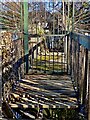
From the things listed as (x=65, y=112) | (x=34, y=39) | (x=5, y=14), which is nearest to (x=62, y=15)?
(x=34, y=39)

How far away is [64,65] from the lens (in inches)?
201

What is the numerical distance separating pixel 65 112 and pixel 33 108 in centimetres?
52

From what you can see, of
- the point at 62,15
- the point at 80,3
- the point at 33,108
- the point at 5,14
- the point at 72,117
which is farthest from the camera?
the point at 80,3

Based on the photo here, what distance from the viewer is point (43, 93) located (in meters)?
3.43

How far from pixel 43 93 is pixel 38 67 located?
162 cm

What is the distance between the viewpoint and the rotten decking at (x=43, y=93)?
9.95 feet

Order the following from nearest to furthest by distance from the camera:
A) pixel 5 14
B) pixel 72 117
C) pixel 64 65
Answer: pixel 72 117, pixel 5 14, pixel 64 65

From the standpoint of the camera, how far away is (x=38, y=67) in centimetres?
502

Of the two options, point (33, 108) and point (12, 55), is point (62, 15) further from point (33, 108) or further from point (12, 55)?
point (33, 108)

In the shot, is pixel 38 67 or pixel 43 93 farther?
pixel 38 67

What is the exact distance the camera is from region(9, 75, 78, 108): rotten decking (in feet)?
9.95

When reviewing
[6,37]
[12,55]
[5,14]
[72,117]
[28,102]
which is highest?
[5,14]

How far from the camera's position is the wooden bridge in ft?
9.81

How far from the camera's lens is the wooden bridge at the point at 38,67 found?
299 centimetres
